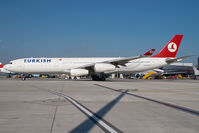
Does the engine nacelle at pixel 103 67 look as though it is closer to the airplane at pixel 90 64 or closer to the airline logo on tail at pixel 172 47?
the airplane at pixel 90 64

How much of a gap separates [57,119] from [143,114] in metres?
2.60

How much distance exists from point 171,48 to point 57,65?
18001 mm

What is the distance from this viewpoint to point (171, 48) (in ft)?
105

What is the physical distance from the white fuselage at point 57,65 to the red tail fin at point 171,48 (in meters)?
1.45

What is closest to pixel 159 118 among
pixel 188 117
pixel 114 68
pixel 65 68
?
pixel 188 117

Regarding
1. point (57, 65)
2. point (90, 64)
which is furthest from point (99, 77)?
point (57, 65)

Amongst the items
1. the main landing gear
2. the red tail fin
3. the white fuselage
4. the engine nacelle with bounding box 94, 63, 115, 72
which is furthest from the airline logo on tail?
the main landing gear

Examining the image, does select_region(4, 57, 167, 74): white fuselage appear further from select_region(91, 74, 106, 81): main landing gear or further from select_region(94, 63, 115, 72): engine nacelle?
select_region(94, 63, 115, 72): engine nacelle

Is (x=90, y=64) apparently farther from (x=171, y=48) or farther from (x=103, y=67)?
(x=171, y=48)

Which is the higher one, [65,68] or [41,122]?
[65,68]

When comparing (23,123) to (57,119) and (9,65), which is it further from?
(9,65)

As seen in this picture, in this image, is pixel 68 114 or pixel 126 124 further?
pixel 68 114

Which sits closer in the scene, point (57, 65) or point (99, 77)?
point (57, 65)

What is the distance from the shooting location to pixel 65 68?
30219mm
